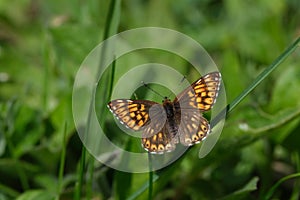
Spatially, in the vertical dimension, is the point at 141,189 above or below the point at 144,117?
below

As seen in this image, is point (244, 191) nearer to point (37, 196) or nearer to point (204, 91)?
point (204, 91)

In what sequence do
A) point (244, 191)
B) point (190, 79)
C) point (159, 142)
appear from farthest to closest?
point (190, 79) → point (244, 191) → point (159, 142)

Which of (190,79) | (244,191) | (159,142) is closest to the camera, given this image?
(159,142)

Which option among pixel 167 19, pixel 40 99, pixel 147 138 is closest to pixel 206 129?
pixel 147 138

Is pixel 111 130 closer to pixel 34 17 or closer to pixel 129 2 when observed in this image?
pixel 129 2

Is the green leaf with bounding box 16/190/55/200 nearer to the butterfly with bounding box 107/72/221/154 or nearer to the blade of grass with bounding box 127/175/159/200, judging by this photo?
the blade of grass with bounding box 127/175/159/200

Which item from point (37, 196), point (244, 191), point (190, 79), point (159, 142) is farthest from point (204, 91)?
point (190, 79)

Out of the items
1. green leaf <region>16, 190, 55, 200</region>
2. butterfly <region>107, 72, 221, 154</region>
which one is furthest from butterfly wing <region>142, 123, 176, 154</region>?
green leaf <region>16, 190, 55, 200</region>
